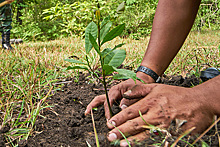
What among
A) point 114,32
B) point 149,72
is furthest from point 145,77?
point 114,32

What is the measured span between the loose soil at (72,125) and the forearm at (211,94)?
0.10m

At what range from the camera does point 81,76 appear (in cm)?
204

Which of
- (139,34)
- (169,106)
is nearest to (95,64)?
(169,106)

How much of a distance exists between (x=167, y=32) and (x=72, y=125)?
2.79ft

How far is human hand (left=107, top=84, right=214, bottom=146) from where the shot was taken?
0.85 meters

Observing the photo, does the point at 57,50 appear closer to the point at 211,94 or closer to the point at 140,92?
the point at 140,92

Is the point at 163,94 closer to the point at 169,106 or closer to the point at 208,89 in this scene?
the point at 169,106

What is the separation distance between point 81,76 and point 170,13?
43.0 inches

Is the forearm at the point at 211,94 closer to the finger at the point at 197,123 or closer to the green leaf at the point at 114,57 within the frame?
the finger at the point at 197,123

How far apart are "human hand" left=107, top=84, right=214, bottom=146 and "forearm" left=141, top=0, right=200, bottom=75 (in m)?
0.40

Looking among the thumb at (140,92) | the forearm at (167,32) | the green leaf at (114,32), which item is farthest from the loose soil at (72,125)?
the green leaf at (114,32)

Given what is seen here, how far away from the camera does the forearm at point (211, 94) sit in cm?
88

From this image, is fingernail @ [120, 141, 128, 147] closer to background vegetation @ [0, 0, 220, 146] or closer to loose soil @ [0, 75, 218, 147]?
loose soil @ [0, 75, 218, 147]

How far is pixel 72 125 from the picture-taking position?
116 centimetres
